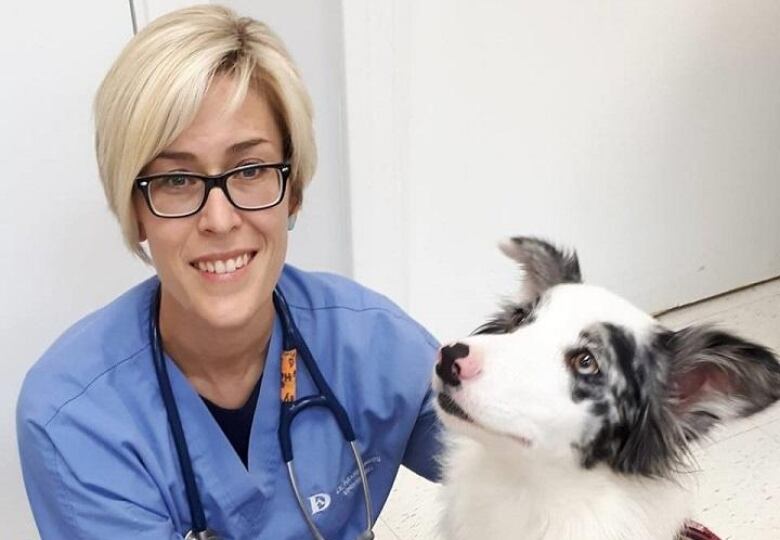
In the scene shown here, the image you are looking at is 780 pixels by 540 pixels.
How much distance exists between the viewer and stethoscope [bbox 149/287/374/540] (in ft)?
4.09

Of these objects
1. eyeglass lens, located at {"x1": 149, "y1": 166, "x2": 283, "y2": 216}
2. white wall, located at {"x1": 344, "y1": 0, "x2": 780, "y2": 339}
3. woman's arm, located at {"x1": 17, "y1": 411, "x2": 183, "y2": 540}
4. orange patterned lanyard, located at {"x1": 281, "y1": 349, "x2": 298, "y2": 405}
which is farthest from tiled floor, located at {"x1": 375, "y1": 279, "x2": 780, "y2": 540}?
eyeglass lens, located at {"x1": 149, "y1": 166, "x2": 283, "y2": 216}

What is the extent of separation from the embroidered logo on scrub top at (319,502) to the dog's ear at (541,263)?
0.46 m

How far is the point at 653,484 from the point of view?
1199 millimetres

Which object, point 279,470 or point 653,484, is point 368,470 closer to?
point 279,470

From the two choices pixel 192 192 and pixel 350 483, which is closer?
pixel 192 192

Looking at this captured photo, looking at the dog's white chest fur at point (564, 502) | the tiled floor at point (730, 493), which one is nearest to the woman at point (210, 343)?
the dog's white chest fur at point (564, 502)

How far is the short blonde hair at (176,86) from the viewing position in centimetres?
111

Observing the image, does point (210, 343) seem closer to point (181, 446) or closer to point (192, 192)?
point (181, 446)

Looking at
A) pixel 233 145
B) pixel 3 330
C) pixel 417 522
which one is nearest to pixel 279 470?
pixel 233 145

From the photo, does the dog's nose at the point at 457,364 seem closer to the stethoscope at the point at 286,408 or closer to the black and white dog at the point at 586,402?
the black and white dog at the point at 586,402

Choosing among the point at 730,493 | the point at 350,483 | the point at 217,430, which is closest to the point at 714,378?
the point at 350,483

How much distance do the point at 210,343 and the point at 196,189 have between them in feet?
0.90

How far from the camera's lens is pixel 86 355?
125 cm

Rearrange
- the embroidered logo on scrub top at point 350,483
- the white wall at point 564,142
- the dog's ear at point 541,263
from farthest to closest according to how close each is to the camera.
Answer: the white wall at point 564,142
the embroidered logo on scrub top at point 350,483
the dog's ear at point 541,263
